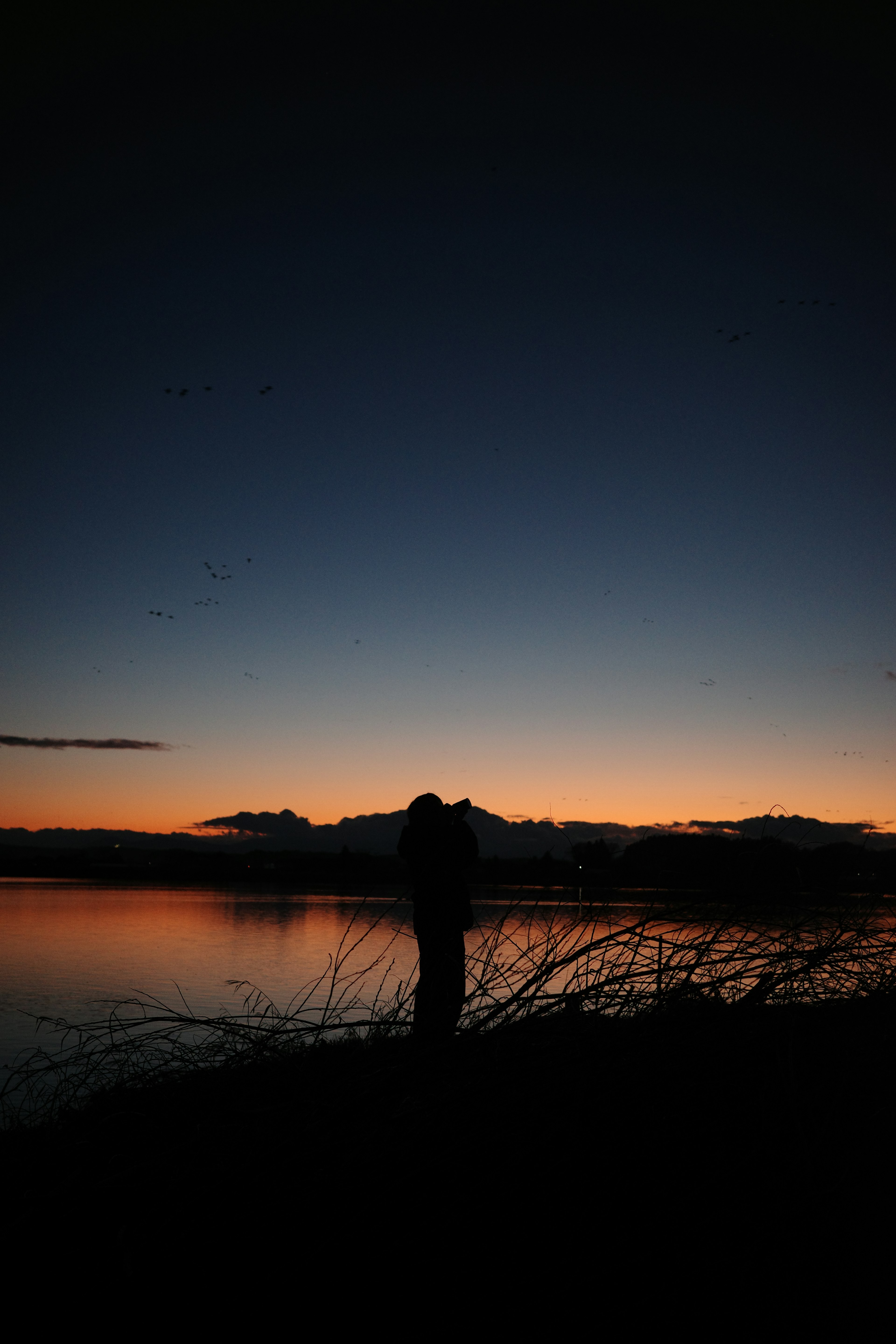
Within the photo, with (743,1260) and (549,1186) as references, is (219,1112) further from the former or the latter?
(743,1260)

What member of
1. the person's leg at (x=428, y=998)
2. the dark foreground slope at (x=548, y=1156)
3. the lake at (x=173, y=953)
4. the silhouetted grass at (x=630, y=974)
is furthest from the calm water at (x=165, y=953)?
the dark foreground slope at (x=548, y=1156)

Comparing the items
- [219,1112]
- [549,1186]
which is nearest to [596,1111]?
[549,1186]

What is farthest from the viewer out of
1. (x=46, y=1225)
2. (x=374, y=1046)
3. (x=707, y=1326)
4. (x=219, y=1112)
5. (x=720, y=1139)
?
(x=374, y=1046)

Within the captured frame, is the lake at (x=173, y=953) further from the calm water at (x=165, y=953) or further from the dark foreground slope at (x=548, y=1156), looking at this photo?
the dark foreground slope at (x=548, y=1156)

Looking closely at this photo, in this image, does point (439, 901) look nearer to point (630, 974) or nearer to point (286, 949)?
point (630, 974)

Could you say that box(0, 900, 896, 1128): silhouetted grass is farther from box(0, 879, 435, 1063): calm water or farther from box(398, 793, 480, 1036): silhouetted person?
box(0, 879, 435, 1063): calm water

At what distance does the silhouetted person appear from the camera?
248 cm

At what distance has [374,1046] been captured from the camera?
2.39m

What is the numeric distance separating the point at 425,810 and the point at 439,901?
131 centimetres

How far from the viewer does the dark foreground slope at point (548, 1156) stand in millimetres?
1639

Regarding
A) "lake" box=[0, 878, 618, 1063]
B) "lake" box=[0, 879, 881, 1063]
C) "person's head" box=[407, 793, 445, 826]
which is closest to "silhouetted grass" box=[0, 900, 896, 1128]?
"lake" box=[0, 879, 881, 1063]

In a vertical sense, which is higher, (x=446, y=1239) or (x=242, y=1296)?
(x=446, y=1239)

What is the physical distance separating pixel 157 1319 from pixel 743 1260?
49.8 inches

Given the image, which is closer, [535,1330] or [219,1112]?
[535,1330]
